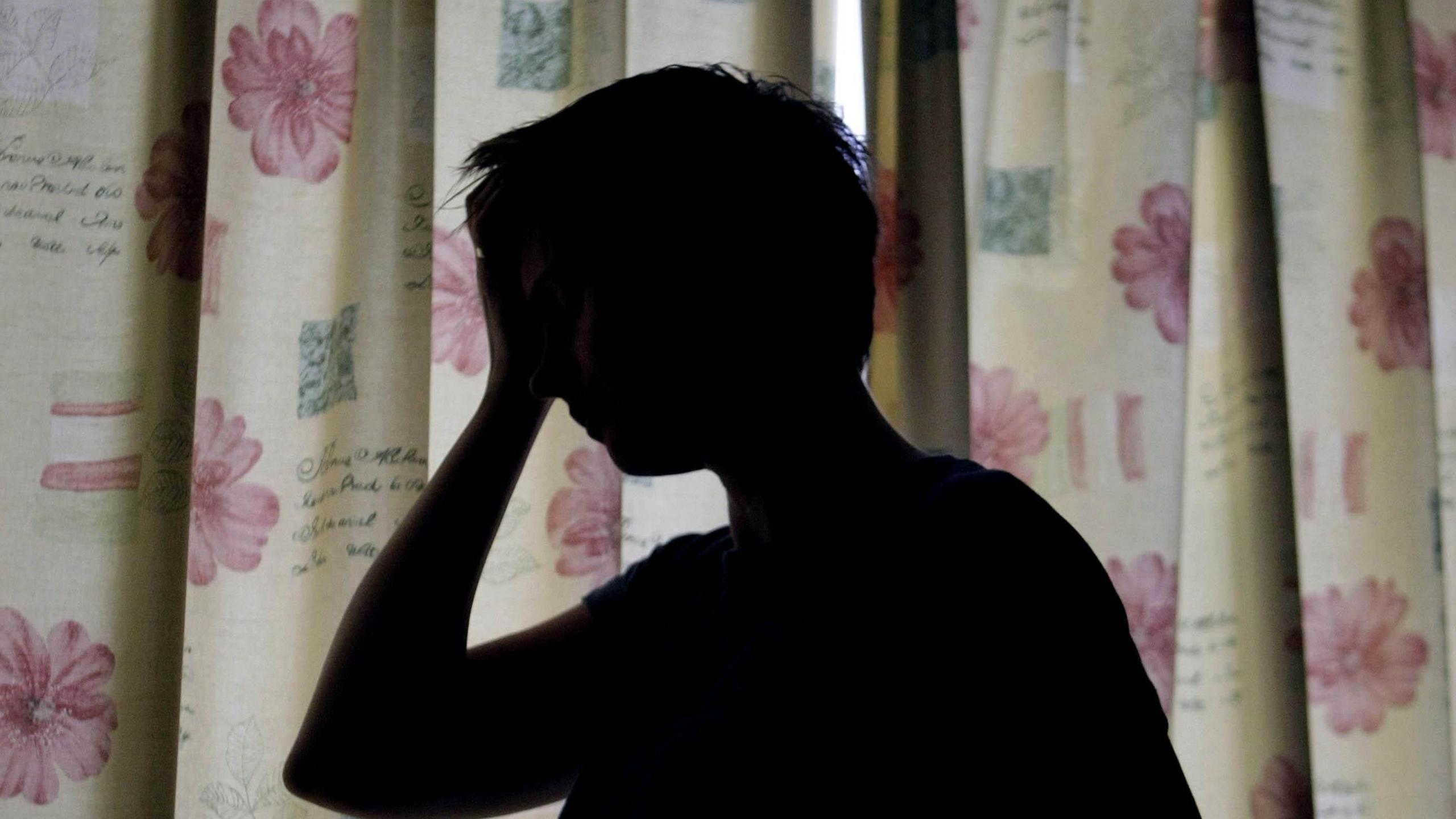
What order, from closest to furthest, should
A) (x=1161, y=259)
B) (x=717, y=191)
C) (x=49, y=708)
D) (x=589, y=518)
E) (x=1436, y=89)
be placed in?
1. (x=717, y=191)
2. (x=49, y=708)
3. (x=589, y=518)
4. (x=1161, y=259)
5. (x=1436, y=89)

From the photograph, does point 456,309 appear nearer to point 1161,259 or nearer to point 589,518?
point 589,518

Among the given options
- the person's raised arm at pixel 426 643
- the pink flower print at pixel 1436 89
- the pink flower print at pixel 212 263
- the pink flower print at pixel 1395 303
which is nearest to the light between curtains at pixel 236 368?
the pink flower print at pixel 212 263

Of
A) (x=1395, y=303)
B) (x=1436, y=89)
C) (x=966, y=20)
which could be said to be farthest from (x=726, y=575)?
(x=1436, y=89)

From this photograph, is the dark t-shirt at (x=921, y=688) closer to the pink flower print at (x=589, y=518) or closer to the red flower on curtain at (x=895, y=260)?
the pink flower print at (x=589, y=518)

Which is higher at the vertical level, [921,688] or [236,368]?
[236,368]

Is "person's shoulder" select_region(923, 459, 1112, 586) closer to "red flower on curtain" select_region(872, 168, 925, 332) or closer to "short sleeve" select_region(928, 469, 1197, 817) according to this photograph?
"short sleeve" select_region(928, 469, 1197, 817)

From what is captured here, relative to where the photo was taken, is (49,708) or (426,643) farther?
(49,708)

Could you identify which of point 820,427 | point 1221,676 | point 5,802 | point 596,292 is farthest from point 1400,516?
point 5,802

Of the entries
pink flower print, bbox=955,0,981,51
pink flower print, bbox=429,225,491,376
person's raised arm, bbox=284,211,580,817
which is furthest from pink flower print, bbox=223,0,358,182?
pink flower print, bbox=955,0,981,51

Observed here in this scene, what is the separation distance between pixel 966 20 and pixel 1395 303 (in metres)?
0.55

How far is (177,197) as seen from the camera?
0.95m

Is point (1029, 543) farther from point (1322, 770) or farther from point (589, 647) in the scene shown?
point (1322, 770)

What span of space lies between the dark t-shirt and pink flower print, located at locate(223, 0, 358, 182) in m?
0.60

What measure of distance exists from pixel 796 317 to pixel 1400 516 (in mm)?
825
